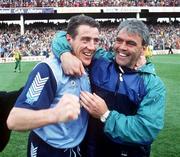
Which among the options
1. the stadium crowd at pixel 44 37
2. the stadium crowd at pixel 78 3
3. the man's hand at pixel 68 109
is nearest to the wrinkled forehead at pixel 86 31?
the man's hand at pixel 68 109

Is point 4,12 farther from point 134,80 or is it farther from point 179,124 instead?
point 134,80

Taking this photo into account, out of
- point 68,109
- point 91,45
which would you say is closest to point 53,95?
point 91,45

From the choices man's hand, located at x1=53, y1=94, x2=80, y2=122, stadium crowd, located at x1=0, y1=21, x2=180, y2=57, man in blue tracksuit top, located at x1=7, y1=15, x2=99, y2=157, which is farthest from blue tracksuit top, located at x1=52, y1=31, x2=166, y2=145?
stadium crowd, located at x1=0, y1=21, x2=180, y2=57

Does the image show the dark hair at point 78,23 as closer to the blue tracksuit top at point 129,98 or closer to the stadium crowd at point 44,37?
the blue tracksuit top at point 129,98

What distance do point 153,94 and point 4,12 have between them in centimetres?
5120

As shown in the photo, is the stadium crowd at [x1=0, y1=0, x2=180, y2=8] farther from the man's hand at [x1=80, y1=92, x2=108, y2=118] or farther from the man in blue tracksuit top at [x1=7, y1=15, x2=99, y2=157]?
the man's hand at [x1=80, y1=92, x2=108, y2=118]

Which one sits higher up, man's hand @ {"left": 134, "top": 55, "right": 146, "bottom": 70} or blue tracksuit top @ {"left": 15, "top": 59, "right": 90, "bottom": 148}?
man's hand @ {"left": 134, "top": 55, "right": 146, "bottom": 70}

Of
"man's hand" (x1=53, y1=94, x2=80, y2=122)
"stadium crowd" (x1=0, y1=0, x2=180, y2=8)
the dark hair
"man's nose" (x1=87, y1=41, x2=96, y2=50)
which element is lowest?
"man's hand" (x1=53, y1=94, x2=80, y2=122)

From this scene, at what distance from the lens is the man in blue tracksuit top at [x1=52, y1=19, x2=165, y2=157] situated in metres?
3.58

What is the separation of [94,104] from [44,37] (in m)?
47.2

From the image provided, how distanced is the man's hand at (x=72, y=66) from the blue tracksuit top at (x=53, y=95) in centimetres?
5

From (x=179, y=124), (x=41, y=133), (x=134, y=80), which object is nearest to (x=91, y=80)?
(x=134, y=80)

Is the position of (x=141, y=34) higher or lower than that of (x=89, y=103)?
higher

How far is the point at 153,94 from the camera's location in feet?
12.0
